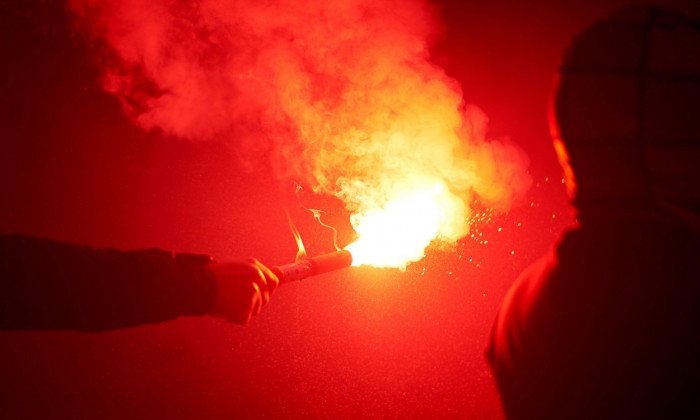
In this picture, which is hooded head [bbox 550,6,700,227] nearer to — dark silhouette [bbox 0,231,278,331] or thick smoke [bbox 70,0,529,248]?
dark silhouette [bbox 0,231,278,331]

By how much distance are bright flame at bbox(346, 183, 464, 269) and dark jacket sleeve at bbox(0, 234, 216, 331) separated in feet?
2.12

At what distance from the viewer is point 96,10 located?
1.87 metres

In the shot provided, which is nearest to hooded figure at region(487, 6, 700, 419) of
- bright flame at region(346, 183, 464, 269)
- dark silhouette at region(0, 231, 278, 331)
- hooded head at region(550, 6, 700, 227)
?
hooded head at region(550, 6, 700, 227)

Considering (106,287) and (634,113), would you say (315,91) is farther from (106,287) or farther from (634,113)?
(634,113)

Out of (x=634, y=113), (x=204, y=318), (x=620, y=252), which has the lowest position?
(x=620, y=252)

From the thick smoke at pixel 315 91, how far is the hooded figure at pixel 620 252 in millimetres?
973

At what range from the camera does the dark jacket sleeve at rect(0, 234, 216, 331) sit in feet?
3.55

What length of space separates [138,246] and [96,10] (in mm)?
829

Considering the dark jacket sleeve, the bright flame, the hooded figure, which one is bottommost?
the hooded figure

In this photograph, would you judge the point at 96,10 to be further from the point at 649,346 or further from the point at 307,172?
the point at 649,346

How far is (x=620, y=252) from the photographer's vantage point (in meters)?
0.70

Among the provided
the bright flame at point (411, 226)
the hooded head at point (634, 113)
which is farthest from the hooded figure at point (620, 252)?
the bright flame at point (411, 226)

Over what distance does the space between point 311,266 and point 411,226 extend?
15.8 inches

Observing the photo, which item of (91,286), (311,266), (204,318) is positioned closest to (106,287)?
(91,286)
